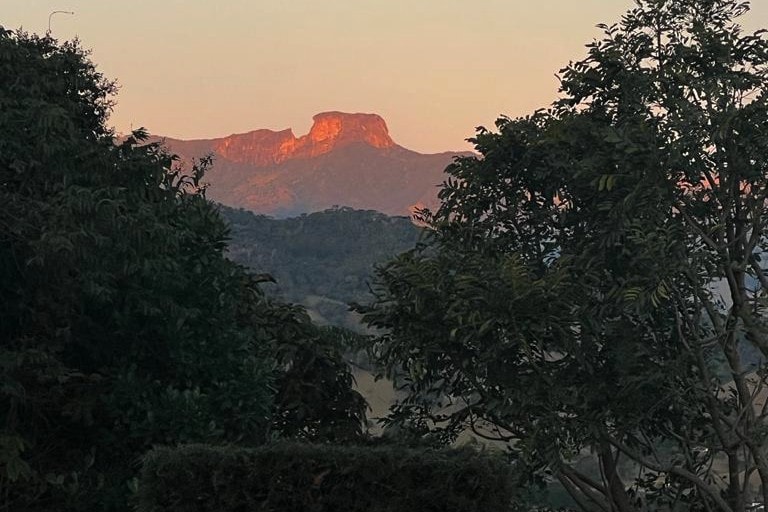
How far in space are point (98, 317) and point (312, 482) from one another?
586 centimetres

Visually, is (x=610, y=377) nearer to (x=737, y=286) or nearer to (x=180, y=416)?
(x=737, y=286)

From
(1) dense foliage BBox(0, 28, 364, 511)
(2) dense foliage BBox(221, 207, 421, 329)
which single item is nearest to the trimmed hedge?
(1) dense foliage BBox(0, 28, 364, 511)

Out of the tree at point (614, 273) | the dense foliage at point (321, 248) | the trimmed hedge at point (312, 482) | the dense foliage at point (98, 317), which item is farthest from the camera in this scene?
the dense foliage at point (321, 248)

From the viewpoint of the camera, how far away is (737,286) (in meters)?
15.2

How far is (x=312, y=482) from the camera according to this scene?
8.46 metres

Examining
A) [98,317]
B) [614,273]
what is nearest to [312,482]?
[98,317]

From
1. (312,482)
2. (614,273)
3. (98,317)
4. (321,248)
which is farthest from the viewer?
(321,248)

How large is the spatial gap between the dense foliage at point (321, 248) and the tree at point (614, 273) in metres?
96.8

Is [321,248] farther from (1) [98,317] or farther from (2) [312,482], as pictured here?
(2) [312,482]

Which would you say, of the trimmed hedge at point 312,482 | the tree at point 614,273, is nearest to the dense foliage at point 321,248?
the tree at point 614,273

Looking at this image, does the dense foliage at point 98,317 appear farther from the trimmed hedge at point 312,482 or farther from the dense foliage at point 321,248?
the dense foliage at point 321,248

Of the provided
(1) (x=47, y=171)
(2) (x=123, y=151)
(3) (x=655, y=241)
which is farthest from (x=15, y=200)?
(3) (x=655, y=241)

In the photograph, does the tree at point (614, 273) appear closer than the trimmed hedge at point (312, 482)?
No

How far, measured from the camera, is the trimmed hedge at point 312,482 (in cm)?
846
